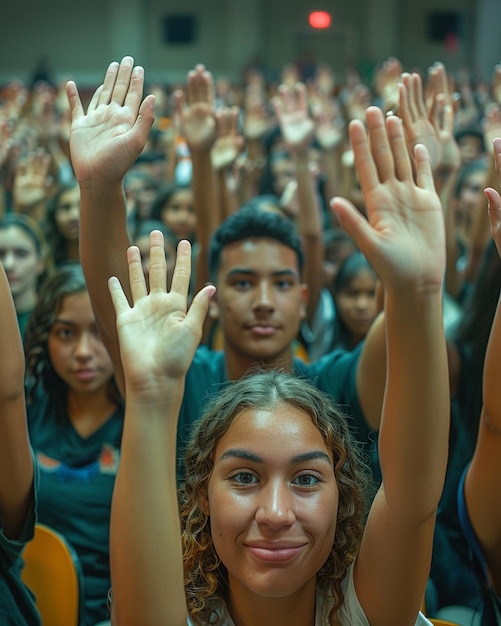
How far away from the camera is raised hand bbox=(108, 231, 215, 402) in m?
1.08

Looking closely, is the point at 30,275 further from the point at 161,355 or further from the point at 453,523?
the point at 161,355

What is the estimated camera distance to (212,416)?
138 cm

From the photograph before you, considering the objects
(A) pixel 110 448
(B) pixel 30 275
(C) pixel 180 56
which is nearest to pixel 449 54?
(C) pixel 180 56

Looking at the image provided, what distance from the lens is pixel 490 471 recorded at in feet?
4.60

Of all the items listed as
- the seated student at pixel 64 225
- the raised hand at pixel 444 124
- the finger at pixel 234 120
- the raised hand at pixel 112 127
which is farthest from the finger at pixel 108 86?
the seated student at pixel 64 225

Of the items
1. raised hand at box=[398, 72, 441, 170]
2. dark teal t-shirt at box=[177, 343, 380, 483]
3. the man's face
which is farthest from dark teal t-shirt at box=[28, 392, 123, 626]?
raised hand at box=[398, 72, 441, 170]

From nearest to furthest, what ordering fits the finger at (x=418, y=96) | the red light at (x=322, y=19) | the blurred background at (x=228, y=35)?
the finger at (x=418, y=96) < the blurred background at (x=228, y=35) < the red light at (x=322, y=19)

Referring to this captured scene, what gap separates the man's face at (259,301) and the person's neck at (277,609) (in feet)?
2.51

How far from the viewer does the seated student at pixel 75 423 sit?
74.0 inches

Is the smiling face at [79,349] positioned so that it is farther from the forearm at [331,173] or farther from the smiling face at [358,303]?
the forearm at [331,173]

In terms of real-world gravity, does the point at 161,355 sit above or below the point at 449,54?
below

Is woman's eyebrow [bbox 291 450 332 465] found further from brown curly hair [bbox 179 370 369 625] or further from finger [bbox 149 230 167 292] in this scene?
finger [bbox 149 230 167 292]

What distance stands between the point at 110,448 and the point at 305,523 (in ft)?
2.93

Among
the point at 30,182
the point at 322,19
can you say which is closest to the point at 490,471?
the point at 30,182
